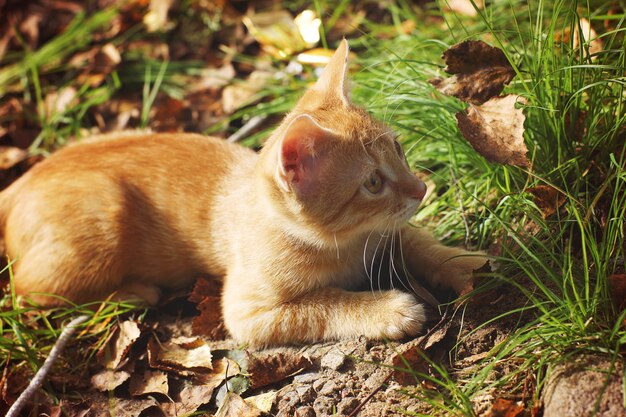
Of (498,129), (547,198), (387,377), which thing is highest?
(498,129)

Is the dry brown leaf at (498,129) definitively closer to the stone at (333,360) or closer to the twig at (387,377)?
the twig at (387,377)

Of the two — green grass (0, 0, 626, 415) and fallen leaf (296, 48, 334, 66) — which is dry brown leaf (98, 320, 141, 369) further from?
fallen leaf (296, 48, 334, 66)

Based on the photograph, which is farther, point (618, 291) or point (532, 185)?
point (532, 185)

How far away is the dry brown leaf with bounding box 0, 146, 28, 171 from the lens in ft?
14.7

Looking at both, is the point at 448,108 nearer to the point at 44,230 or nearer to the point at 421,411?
the point at 421,411

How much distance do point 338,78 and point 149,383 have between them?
1606 millimetres

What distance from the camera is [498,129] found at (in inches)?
111

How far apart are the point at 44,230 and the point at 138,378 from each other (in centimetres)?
90

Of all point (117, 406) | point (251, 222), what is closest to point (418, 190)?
point (251, 222)

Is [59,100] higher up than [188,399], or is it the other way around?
[59,100]

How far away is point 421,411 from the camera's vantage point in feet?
7.86

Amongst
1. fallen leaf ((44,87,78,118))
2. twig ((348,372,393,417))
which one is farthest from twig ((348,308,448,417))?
fallen leaf ((44,87,78,118))

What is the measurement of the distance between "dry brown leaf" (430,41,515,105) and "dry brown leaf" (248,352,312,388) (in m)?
1.33

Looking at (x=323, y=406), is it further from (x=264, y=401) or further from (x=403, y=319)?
(x=403, y=319)
